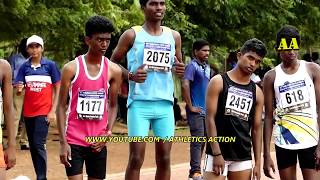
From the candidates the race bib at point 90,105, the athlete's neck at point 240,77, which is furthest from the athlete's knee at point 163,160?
the athlete's neck at point 240,77

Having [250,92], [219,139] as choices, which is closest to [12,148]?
[219,139]

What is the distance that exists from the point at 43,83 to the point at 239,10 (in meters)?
8.07

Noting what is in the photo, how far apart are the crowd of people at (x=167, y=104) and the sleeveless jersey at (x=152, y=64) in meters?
0.01

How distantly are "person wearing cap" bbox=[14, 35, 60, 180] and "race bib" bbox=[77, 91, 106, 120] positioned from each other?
104 inches

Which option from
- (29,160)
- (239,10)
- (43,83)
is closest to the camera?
(43,83)

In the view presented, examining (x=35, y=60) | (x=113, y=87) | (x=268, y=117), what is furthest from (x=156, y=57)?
(x=35, y=60)

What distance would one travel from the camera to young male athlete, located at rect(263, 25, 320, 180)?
6262 mm

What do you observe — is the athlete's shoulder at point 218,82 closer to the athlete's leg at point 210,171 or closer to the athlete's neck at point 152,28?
the athlete's leg at point 210,171

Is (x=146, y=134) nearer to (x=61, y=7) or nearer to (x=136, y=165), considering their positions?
(x=136, y=165)

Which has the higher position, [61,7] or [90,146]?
[61,7]

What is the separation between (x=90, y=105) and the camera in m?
5.85

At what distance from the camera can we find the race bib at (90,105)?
5.85 meters

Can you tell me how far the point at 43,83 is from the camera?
28.8ft

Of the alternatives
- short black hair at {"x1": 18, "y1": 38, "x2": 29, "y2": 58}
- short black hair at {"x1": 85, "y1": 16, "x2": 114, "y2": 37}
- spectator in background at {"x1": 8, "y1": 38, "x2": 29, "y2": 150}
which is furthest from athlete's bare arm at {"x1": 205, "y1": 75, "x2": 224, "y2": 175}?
spectator in background at {"x1": 8, "y1": 38, "x2": 29, "y2": 150}
